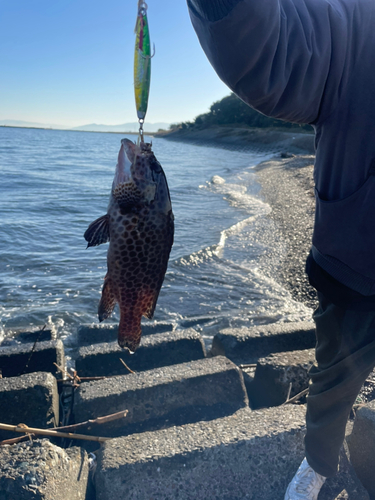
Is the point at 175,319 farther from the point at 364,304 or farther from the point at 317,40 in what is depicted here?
the point at 317,40

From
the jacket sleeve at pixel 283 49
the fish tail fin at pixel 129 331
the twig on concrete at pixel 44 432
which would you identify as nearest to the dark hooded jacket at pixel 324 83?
the jacket sleeve at pixel 283 49

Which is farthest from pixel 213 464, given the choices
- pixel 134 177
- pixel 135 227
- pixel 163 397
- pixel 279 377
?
pixel 134 177

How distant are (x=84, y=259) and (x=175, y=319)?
3723 millimetres

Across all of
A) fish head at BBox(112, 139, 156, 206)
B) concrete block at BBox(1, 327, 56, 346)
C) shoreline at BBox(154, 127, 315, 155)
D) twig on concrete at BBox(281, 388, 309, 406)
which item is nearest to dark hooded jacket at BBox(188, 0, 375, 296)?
fish head at BBox(112, 139, 156, 206)

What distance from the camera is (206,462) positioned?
2531 mm

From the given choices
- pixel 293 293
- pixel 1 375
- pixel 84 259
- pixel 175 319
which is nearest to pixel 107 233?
pixel 1 375

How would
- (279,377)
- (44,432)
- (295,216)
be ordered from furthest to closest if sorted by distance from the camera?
1. (295,216)
2. (279,377)
3. (44,432)

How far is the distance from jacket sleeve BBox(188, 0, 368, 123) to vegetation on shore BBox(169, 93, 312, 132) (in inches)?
2597

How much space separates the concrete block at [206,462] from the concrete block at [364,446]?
40cm

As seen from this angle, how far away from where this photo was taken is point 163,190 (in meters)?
1.93

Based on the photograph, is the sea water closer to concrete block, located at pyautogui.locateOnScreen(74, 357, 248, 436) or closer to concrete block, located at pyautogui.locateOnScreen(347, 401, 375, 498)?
concrete block, located at pyautogui.locateOnScreen(74, 357, 248, 436)

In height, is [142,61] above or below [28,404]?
above

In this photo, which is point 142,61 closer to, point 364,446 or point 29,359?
point 364,446

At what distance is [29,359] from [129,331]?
2.26 m
